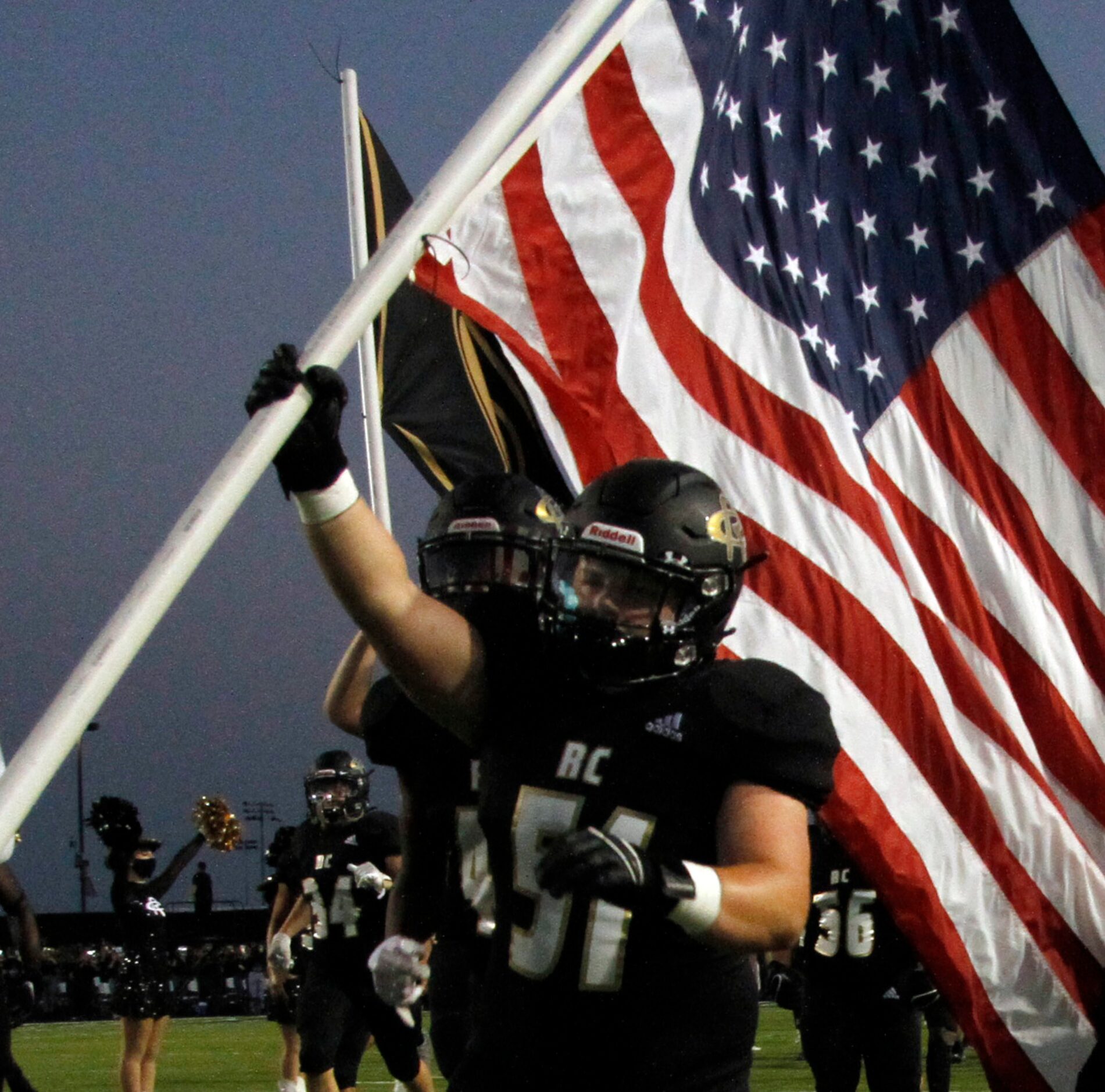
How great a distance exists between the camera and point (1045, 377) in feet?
17.0

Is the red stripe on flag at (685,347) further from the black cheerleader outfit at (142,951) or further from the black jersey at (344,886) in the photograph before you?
the black cheerleader outfit at (142,951)

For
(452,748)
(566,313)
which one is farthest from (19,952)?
(566,313)

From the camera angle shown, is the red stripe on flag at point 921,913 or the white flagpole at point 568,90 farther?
the red stripe on flag at point 921,913

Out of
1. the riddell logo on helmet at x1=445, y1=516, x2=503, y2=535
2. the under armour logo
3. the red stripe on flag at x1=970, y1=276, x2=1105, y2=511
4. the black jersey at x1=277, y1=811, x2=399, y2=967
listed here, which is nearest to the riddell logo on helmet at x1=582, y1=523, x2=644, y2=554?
the under armour logo

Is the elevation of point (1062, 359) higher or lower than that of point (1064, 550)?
higher

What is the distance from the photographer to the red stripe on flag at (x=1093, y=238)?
17.1 ft

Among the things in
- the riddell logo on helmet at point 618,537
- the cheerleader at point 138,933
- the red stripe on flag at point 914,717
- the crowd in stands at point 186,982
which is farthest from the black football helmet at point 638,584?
the crowd in stands at point 186,982

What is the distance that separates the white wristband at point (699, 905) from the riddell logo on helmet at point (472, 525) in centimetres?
235

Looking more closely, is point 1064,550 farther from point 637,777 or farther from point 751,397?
point 637,777

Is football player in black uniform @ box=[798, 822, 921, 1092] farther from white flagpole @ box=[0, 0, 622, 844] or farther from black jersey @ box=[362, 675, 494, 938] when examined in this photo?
white flagpole @ box=[0, 0, 622, 844]

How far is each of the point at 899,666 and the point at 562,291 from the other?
1.32 meters

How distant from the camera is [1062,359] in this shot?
5.19 m

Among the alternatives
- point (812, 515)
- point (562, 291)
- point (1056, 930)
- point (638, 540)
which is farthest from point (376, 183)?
point (638, 540)

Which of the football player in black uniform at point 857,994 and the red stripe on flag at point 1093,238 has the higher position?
the red stripe on flag at point 1093,238
